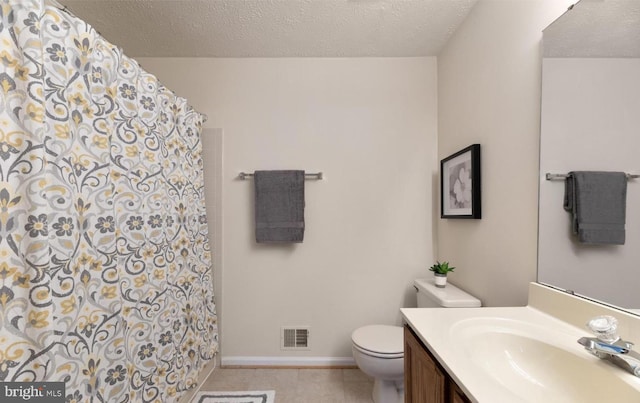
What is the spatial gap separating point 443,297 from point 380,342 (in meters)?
0.44

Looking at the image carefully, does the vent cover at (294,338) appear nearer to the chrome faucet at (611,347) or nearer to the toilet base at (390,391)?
the toilet base at (390,391)

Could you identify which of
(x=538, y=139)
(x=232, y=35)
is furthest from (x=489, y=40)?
(x=232, y=35)

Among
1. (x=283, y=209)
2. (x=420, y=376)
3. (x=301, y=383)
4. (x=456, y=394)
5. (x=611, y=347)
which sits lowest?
(x=301, y=383)

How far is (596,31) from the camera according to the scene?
2.72ft

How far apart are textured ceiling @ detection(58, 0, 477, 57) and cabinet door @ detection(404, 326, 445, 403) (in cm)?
172

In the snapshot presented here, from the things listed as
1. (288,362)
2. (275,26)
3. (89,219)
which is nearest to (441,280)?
(288,362)

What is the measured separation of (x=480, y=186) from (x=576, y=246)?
57 cm

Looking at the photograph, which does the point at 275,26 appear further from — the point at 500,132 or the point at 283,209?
the point at 500,132

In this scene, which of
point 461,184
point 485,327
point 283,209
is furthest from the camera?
point 283,209

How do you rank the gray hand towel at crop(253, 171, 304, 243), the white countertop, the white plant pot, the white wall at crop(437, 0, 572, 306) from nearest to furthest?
1. the white countertop
2. the white wall at crop(437, 0, 572, 306)
3. the white plant pot
4. the gray hand towel at crop(253, 171, 304, 243)

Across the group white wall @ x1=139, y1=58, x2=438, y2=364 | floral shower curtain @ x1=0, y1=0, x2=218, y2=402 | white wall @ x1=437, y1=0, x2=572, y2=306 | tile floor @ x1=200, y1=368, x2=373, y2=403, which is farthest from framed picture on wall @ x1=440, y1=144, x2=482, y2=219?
floral shower curtain @ x1=0, y1=0, x2=218, y2=402

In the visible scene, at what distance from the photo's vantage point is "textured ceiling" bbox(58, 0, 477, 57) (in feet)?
4.84

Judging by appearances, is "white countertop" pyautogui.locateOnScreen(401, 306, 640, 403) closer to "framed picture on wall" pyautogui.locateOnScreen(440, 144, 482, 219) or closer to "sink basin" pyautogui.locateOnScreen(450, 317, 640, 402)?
"sink basin" pyautogui.locateOnScreen(450, 317, 640, 402)

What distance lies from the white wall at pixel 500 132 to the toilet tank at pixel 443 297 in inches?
2.4
